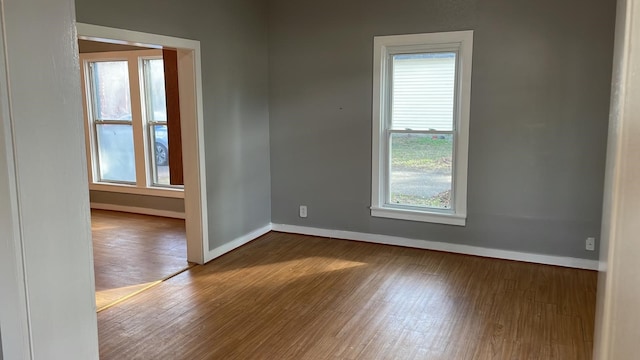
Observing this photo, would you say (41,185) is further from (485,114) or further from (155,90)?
(155,90)

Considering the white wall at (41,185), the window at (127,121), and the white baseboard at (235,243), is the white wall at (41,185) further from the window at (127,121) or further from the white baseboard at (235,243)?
the window at (127,121)

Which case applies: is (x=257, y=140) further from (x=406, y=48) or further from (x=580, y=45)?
(x=580, y=45)

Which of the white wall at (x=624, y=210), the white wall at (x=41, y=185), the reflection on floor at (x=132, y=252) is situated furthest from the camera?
the reflection on floor at (x=132, y=252)

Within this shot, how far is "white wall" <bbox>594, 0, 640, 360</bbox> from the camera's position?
0.64 metres

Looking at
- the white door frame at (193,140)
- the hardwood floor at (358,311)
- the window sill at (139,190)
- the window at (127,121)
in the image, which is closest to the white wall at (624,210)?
the hardwood floor at (358,311)

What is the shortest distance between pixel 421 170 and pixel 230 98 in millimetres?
2006

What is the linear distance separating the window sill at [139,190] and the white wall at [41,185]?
528cm

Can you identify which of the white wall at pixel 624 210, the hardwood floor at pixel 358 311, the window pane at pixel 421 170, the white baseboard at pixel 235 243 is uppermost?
the white wall at pixel 624 210

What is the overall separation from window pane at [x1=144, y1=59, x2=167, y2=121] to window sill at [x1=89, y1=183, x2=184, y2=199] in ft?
3.01

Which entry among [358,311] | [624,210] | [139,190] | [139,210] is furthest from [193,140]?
[624,210]

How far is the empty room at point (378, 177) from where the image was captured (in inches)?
129

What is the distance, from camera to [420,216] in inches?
193

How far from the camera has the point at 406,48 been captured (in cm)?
473

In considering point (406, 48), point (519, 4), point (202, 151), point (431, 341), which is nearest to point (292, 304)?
point (431, 341)
